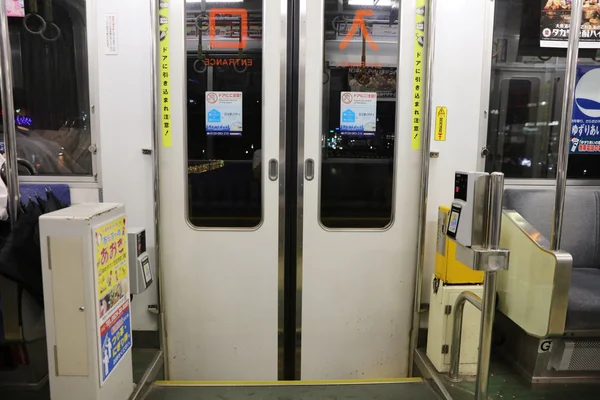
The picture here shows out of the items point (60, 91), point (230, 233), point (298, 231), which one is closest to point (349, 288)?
point (298, 231)

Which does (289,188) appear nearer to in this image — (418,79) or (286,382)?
(418,79)

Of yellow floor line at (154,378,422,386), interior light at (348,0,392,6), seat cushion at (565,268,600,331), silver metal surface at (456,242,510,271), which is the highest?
interior light at (348,0,392,6)

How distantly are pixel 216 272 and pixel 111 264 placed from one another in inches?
31.9

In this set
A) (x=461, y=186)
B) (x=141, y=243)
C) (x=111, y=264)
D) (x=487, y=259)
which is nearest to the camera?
(x=487, y=259)

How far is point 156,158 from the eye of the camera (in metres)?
2.51

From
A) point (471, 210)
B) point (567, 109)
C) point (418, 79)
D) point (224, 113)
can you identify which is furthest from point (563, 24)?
point (224, 113)

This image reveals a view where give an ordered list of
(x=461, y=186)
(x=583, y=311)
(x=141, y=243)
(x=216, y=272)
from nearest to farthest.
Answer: (x=461, y=186), (x=583, y=311), (x=141, y=243), (x=216, y=272)

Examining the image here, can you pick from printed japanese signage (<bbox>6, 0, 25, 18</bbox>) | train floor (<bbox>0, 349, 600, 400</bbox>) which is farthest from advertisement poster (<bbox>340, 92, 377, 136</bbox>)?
printed japanese signage (<bbox>6, 0, 25, 18</bbox>)

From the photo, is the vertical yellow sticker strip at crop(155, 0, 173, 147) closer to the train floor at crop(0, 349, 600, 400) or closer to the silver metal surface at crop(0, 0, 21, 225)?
the silver metal surface at crop(0, 0, 21, 225)

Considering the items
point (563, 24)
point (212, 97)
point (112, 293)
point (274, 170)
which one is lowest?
point (112, 293)

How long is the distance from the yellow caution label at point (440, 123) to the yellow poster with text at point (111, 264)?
1.87 meters

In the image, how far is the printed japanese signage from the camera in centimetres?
246

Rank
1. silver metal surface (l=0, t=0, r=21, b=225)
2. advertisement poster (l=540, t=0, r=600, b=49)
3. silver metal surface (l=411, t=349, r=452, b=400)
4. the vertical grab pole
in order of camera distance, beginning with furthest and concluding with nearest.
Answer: advertisement poster (l=540, t=0, r=600, b=49), silver metal surface (l=411, t=349, r=452, b=400), silver metal surface (l=0, t=0, r=21, b=225), the vertical grab pole

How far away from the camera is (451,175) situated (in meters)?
2.65
